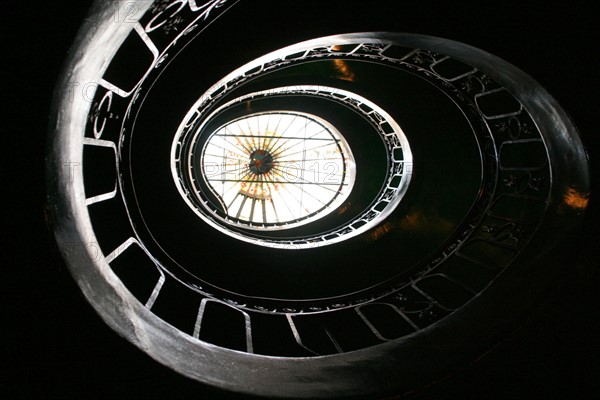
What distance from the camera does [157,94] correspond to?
4.76 metres

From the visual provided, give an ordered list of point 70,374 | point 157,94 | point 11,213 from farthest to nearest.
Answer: point 157,94 → point 70,374 → point 11,213

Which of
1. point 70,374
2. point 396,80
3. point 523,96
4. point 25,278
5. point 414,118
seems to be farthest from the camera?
point 414,118

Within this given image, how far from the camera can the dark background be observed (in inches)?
76.7

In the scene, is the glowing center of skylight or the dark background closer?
the dark background

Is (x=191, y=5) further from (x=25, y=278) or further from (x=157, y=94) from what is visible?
(x=25, y=278)

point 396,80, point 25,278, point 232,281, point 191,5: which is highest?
point 396,80

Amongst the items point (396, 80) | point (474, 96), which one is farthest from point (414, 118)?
point (474, 96)

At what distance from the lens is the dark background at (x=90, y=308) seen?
1.95 m

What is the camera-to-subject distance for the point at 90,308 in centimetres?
252

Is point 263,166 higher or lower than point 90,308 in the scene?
higher

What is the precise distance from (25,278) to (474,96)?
5333 mm

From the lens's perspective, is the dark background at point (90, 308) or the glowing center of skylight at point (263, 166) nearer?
the dark background at point (90, 308)

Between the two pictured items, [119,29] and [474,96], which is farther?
[474,96]

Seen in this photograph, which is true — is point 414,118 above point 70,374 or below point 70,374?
above
